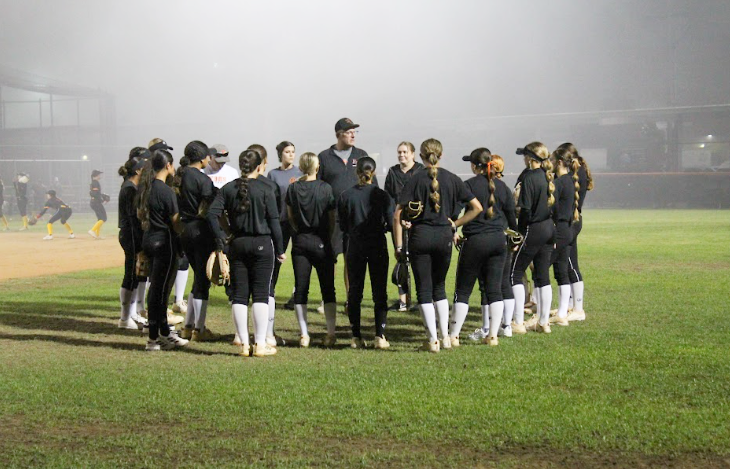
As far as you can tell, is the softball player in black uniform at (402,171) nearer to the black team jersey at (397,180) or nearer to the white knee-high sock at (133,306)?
the black team jersey at (397,180)

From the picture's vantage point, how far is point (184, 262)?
11625mm

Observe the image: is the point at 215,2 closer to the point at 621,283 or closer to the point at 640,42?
the point at 640,42

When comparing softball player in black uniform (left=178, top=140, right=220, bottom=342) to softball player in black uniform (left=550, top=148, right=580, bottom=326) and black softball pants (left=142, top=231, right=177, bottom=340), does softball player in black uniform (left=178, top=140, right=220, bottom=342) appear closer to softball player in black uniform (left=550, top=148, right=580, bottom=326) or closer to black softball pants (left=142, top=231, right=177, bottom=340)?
black softball pants (left=142, top=231, right=177, bottom=340)

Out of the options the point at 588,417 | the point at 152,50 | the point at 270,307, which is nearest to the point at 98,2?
the point at 152,50

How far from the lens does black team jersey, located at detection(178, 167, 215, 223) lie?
8.70 metres

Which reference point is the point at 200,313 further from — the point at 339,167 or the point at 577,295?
the point at 577,295

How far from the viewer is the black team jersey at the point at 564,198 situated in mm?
10031

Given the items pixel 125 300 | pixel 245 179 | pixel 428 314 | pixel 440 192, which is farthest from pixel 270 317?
pixel 125 300

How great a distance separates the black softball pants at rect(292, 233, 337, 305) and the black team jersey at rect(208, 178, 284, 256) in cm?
57

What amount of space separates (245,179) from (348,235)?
1342mm

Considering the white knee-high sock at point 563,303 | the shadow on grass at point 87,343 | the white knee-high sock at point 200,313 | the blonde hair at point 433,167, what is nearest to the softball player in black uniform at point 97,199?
the shadow on grass at point 87,343

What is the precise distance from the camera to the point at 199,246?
8.95 m

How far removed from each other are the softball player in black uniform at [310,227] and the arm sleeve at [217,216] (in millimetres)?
762

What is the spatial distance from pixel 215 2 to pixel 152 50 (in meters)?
5.13
